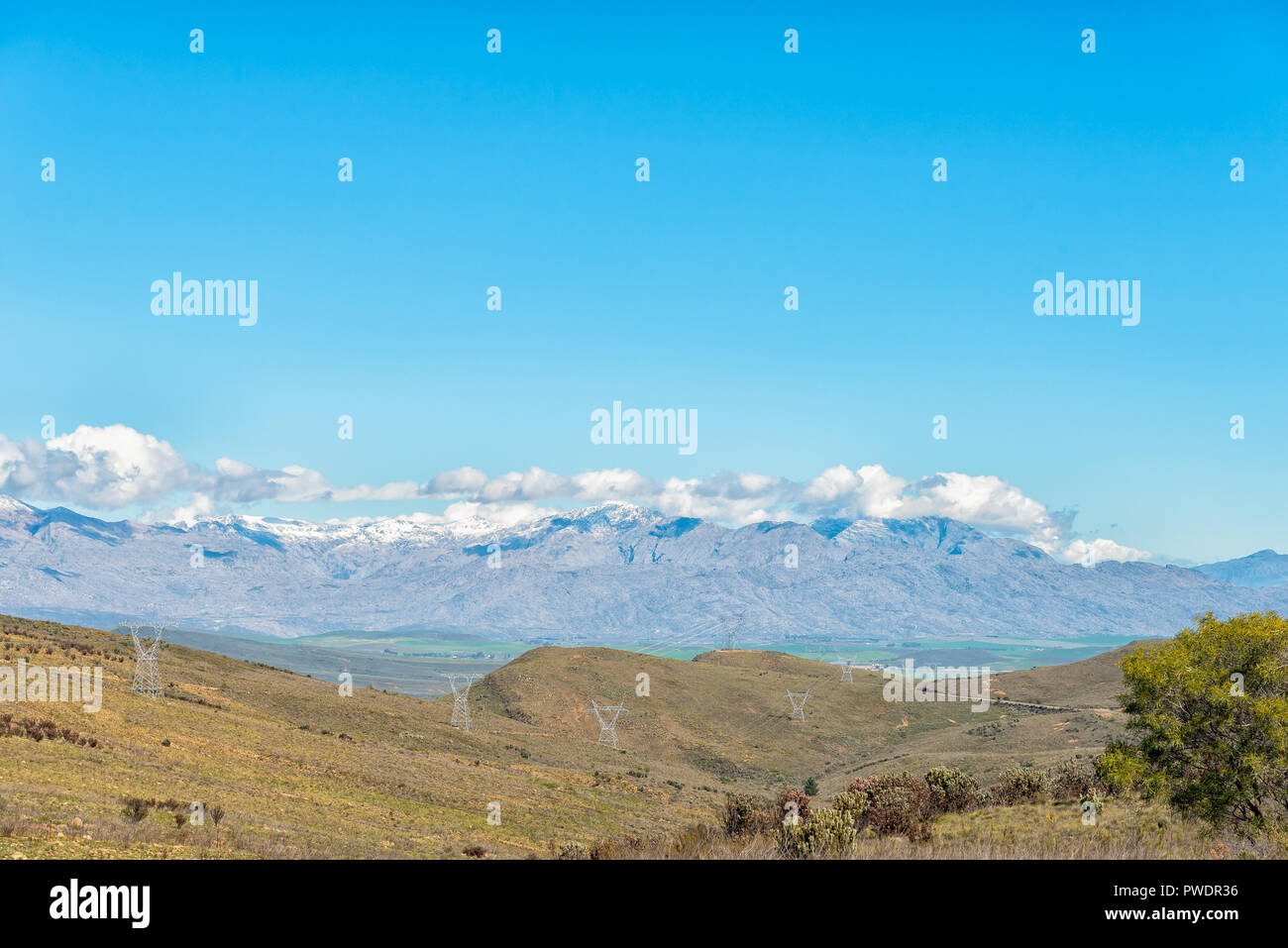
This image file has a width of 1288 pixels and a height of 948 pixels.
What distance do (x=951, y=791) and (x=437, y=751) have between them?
4903 cm

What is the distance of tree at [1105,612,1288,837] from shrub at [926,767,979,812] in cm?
991

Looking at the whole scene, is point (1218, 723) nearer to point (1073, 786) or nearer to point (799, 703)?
point (1073, 786)

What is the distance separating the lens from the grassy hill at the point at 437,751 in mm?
31078

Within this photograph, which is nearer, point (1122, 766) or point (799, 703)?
point (1122, 766)

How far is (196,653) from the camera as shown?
10269 cm

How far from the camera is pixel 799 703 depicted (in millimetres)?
149625

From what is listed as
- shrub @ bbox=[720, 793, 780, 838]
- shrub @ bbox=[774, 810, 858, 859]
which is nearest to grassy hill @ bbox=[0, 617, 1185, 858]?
shrub @ bbox=[720, 793, 780, 838]

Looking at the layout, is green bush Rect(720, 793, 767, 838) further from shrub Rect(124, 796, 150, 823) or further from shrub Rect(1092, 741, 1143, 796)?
shrub Rect(124, 796, 150, 823)

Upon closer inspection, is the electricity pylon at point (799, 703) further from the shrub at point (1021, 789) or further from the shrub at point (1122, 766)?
the shrub at point (1122, 766)

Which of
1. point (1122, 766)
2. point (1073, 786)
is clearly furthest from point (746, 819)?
point (1073, 786)

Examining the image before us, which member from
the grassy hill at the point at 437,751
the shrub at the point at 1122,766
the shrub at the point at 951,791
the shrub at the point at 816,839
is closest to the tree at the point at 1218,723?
the shrub at the point at 1122,766
